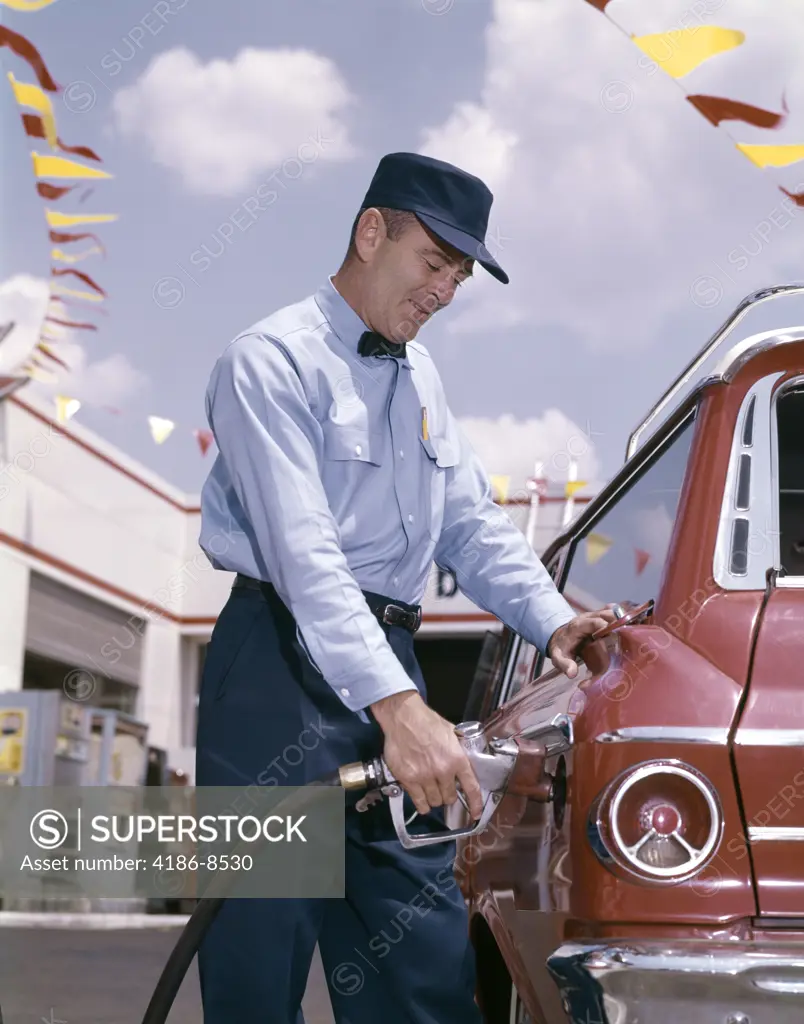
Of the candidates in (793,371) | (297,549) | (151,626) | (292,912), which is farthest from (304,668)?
(151,626)

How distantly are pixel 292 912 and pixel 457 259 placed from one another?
115 centimetres

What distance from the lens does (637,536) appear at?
98.9 inches

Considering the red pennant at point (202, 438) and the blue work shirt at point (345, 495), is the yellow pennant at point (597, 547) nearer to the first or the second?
the blue work shirt at point (345, 495)

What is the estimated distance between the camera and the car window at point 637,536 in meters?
2.24

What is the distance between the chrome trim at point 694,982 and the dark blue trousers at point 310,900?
20.2 inches

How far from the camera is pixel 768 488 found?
6.88ft

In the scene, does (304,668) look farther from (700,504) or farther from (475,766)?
(700,504)

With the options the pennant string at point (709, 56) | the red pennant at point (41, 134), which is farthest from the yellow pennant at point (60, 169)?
the pennant string at point (709, 56)

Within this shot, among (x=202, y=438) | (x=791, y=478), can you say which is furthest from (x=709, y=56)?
(x=202, y=438)

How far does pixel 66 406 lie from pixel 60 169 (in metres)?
6.05

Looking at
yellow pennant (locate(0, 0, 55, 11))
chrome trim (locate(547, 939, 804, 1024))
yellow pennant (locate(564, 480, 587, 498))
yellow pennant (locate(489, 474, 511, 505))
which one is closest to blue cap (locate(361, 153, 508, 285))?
chrome trim (locate(547, 939, 804, 1024))

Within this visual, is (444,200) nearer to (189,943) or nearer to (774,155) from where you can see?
(189,943)

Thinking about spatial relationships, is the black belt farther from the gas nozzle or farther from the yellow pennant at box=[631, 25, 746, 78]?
the yellow pennant at box=[631, 25, 746, 78]

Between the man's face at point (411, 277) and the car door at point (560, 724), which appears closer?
the car door at point (560, 724)
